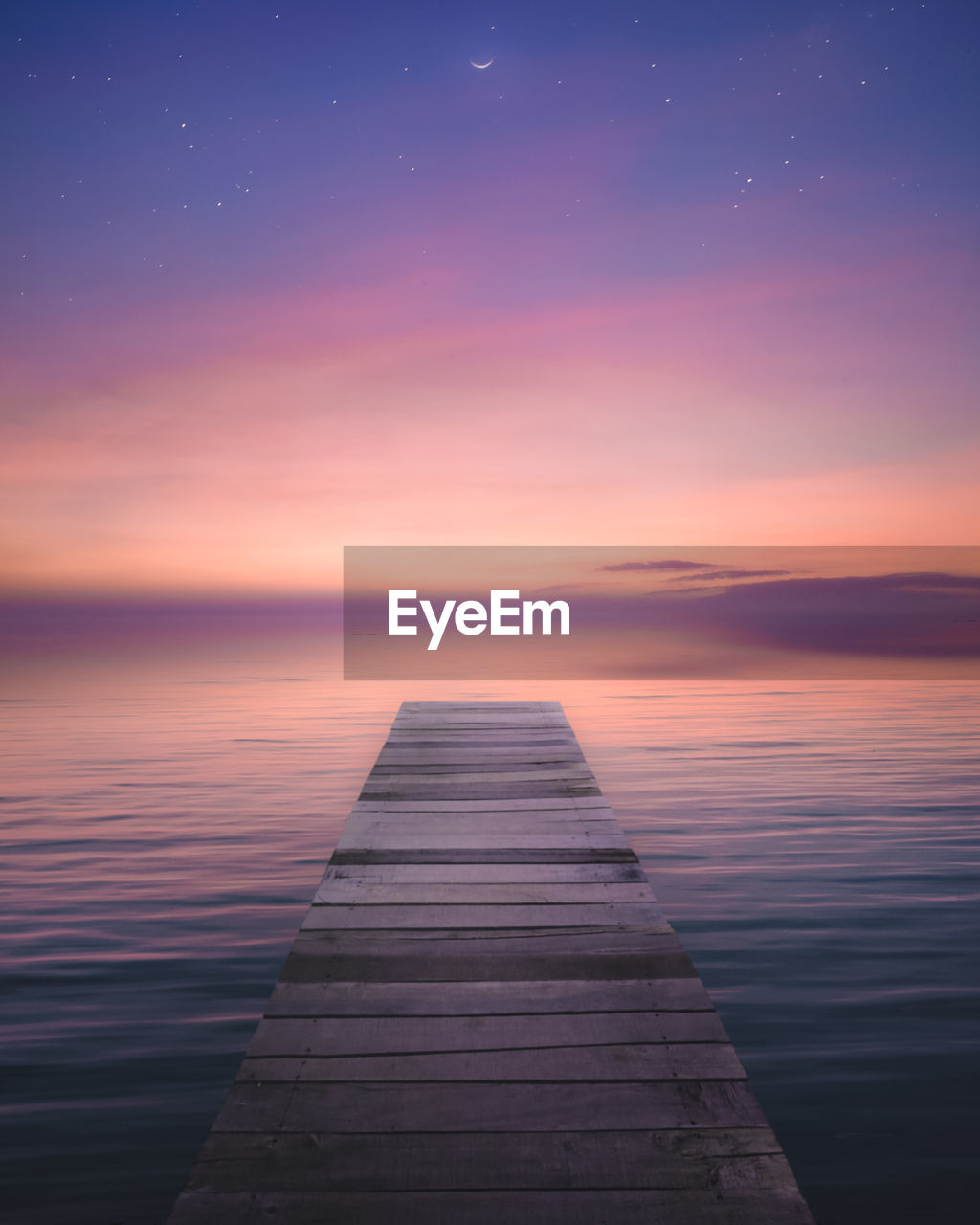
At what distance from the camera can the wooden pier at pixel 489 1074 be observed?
96.7 inches

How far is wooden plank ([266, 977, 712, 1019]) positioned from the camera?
3.46 m

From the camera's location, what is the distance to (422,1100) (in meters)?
2.88

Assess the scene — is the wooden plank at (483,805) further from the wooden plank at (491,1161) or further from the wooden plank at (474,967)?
the wooden plank at (491,1161)

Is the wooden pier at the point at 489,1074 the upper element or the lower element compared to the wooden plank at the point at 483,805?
lower

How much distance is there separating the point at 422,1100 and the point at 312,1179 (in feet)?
1.53

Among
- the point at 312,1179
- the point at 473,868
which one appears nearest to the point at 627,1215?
the point at 312,1179

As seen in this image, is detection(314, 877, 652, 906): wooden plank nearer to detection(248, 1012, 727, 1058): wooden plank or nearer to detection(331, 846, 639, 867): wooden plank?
detection(331, 846, 639, 867): wooden plank

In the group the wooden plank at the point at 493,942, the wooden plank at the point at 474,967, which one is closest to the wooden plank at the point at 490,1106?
the wooden plank at the point at 474,967

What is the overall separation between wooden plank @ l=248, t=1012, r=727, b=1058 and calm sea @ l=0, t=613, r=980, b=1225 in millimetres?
945

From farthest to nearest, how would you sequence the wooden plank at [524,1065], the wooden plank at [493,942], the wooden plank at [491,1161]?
the wooden plank at [493,942], the wooden plank at [524,1065], the wooden plank at [491,1161]

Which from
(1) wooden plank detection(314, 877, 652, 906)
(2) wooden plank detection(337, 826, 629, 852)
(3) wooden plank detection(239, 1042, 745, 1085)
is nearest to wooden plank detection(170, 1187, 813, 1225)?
(3) wooden plank detection(239, 1042, 745, 1085)

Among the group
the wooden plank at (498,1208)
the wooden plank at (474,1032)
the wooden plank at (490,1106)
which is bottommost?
the wooden plank at (498,1208)

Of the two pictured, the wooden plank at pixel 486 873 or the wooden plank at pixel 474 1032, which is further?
the wooden plank at pixel 486 873

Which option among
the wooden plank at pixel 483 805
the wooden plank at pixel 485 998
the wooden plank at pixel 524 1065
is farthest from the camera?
the wooden plank at pixel 483 805
